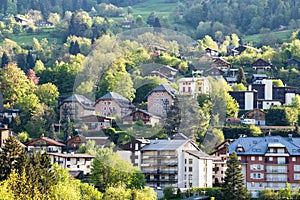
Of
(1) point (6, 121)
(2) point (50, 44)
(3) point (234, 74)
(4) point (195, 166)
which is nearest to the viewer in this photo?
(4) point (195, 166)

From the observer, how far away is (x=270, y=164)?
59250 mm

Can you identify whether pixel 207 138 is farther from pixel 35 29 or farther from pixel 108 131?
pixel 35 29

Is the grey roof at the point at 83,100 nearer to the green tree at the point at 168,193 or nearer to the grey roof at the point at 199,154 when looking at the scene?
the grey roof at the point at 199,154

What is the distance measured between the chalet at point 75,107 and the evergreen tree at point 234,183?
989 cm

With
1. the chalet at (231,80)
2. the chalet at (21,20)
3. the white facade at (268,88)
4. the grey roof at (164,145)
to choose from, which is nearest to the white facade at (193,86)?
the grey roof at (164,145)

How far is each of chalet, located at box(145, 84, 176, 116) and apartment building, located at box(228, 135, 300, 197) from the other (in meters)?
4.57

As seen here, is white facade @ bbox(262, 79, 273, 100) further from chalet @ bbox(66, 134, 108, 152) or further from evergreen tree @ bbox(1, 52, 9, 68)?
evergreen tree @ bbox(1, 52, 9, 68)

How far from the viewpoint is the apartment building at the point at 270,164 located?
58.6 metres

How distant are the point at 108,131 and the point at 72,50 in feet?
129

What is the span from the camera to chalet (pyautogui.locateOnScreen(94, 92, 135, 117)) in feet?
194

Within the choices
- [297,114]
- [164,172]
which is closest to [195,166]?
[164,172]

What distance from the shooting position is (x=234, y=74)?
283 ft

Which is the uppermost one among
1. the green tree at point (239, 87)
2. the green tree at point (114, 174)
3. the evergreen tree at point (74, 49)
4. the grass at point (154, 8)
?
the grass at point (154, 8)

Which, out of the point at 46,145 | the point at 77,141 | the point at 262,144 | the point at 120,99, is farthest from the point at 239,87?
the point at 120,99
